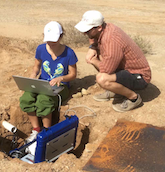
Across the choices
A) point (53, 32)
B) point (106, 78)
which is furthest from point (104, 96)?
point (53, 32)

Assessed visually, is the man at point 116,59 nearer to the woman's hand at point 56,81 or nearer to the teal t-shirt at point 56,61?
the teal t-shirt at point 56,61

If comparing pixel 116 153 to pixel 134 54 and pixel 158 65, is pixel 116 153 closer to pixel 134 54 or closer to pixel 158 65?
pixel 134 54

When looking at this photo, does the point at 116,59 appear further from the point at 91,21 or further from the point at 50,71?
the point at 50,71

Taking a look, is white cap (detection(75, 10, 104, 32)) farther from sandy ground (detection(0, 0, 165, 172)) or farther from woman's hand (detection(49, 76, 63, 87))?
sandy ground (detection(0, 0, 165, 172))

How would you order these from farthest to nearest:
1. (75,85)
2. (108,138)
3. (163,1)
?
(163,1), (75,85), (108,138)

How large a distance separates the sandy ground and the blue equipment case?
0.24m

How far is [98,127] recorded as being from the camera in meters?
3.43

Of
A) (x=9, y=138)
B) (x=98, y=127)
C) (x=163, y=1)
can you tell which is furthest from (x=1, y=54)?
(x=163, y=1)

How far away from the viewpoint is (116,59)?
3.25m

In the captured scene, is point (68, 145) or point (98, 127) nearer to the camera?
point (68, 145)

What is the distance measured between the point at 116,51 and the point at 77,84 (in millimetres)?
1516

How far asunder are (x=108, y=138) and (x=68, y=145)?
536 mm

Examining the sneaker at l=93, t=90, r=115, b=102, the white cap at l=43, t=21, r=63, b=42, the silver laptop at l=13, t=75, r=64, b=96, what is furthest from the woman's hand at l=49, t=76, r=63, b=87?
the sneaker at l=93, t=90, r=115, b=102

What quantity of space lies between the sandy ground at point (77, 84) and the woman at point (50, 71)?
14.9 inches
